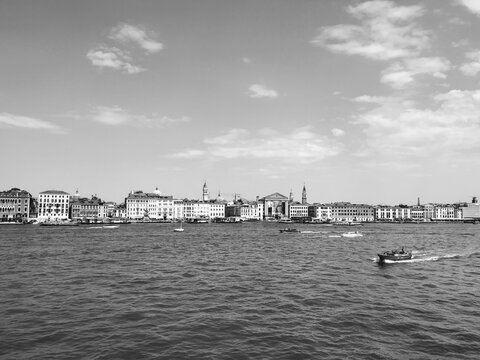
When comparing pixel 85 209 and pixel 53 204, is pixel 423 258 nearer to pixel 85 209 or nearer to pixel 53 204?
pixel 53 204

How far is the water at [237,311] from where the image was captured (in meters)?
16.3

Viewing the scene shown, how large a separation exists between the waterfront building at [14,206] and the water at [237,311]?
133 meters

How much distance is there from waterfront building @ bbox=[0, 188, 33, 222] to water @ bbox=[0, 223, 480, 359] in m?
133

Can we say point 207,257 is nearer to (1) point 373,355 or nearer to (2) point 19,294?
(2) point 19,294

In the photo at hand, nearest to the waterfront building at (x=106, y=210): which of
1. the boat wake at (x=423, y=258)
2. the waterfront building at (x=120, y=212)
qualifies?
the waterfront building at (x=120, y=212)

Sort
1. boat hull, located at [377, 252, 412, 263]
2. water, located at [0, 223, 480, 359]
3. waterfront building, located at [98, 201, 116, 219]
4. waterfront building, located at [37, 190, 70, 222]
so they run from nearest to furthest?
water, located at [0, 223, 480, 359] < boat hull, located at [377, 252, 412, 263] < waterfront building, located at [37, 190, 70, 222] < waterfront building, located at [98, 201, 116, 219]

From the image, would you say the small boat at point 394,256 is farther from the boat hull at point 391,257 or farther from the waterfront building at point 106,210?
the waterfront building at point 106,210

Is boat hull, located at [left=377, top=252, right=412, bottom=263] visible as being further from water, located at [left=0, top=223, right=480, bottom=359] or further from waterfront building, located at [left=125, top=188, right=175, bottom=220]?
waterfront building, located at [left=125, top=188, right=175, bottom=220]

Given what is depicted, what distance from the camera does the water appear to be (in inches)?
643

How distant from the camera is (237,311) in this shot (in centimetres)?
2186

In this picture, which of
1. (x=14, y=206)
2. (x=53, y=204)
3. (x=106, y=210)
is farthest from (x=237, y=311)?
(x=106, y=210)

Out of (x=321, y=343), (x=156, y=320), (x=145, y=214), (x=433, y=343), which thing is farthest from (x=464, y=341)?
(x=145, y=214)

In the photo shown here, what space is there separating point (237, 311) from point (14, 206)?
529ft

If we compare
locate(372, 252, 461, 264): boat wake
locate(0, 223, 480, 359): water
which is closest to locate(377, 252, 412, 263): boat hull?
locate(372, 252, 461, 264): boat wake
